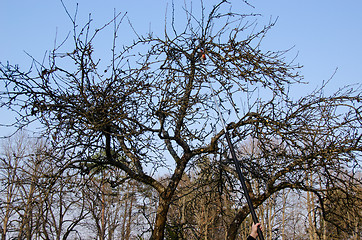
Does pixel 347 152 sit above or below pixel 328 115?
below

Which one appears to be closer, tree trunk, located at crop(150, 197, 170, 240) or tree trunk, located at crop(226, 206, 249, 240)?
tree trunk, located at crop(150, 197, 170, 240)

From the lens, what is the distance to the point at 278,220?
1805 centimetres

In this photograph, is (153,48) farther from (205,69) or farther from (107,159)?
(107,159)

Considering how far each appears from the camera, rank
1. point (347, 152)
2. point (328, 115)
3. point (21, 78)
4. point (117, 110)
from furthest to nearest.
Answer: point (328, 115)
point (347, 152)
point (117, 110)
point (21, 78)

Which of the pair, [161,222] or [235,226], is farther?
[235,226]

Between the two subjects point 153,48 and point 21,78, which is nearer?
point 21,78

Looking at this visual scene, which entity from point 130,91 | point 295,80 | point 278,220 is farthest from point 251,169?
point 278,220

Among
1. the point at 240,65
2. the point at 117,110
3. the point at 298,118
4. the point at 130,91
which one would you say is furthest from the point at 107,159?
the point at 298,118

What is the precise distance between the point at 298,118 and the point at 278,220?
14.3 m

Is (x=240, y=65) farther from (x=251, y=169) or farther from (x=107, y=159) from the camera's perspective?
(x=107, y=159)

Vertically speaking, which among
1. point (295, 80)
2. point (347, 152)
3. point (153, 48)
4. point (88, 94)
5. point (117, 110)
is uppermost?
point (153, 48)

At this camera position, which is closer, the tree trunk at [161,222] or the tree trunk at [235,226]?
the tree trunk at [161,222]

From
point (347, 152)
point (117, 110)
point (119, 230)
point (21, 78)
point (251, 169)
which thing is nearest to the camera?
point (21, 78)

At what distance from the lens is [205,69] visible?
5547 mm
